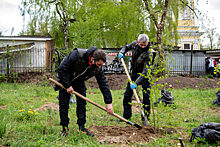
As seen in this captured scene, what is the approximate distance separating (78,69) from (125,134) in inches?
57.0

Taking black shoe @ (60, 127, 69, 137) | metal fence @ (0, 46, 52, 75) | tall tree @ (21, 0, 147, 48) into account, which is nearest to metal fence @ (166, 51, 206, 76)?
tall tree @ (21, 0, 147, 48)

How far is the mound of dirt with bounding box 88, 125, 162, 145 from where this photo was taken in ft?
11.9

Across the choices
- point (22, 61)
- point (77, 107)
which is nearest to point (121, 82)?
point (22, 61)

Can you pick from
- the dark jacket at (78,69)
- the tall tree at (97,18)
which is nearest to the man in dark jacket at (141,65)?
the dark jacket at (78,69)

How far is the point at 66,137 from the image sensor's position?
369cm

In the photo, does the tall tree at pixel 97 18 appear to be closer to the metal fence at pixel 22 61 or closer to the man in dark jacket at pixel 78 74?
the metal fence at pixel 22 61

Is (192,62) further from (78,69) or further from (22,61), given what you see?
(78,69)

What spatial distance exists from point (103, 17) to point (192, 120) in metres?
16.2

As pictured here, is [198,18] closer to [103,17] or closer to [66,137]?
[103,17]

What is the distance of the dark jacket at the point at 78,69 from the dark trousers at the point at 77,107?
0.21 metres

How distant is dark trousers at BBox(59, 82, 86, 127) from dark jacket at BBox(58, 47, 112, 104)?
21 cm

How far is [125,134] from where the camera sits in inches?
156

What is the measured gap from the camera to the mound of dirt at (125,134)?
3637mm

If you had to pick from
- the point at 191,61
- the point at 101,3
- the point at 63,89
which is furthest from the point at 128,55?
the point at 63,89
